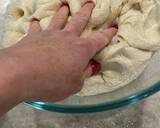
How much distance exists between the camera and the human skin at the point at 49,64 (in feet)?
1.24

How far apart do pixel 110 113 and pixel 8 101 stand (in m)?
0.26

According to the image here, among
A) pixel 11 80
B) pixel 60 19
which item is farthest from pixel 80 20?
pixel 11 80

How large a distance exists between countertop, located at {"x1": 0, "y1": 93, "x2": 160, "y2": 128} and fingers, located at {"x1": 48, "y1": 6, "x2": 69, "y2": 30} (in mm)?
176

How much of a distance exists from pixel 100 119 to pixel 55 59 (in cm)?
22

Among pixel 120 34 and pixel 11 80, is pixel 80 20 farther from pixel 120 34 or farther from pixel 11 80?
pixel 11 80

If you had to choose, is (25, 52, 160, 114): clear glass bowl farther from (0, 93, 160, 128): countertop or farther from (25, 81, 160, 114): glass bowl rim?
(0, 93, 160, 128): countertop

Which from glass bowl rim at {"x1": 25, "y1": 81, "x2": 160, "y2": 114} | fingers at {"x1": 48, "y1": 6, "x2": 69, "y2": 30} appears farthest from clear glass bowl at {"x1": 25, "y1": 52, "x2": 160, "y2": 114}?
fingers at {"x1": 48, "y1": 6, "x2": 69, "y2": 30}

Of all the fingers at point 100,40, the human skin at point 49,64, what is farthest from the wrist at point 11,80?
the fingers at point 100,40

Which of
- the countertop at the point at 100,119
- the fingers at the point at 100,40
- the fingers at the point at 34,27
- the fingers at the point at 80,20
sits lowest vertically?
the countertop at the point at 100,119

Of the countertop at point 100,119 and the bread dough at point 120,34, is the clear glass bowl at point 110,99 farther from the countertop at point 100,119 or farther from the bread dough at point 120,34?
the countertop at point 100,119

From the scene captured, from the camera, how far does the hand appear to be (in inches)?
15.4

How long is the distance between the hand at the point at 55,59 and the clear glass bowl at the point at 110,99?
38 millimetres

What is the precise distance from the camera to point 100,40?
1.61ft

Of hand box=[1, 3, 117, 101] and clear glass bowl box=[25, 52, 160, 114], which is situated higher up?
hand box=[1, 3, 117, 101]
